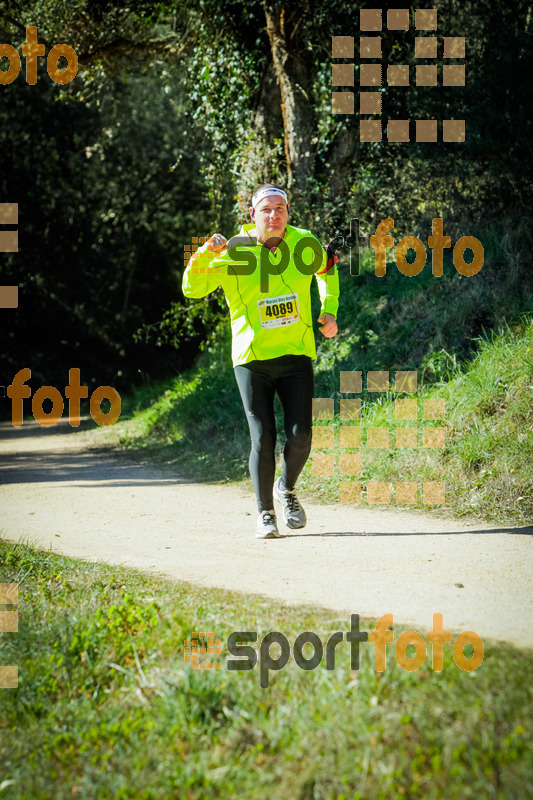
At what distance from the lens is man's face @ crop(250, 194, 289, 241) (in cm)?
540

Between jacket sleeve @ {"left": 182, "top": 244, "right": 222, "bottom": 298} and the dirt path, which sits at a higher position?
jacket sleeve @ {"left": 182, "top": 244, "right": 222, "bottom": 298}

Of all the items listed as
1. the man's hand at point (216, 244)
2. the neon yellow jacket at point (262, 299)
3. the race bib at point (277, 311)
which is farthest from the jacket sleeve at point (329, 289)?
the man's hand at point (216, 244)

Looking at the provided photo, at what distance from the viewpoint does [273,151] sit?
1161cm

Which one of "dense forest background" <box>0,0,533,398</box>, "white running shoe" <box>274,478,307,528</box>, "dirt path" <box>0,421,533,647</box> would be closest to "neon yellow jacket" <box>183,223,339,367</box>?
"white running shoe" <box>274,478,307,528</box>

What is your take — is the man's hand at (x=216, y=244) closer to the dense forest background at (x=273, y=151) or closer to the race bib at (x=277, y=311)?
the race bib at (x=277, y=311)

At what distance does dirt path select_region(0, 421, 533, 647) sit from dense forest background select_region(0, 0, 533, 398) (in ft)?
10.4

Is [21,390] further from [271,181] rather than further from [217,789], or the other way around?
[217,789]

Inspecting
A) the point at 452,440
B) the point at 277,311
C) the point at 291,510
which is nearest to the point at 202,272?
the point at 277,311

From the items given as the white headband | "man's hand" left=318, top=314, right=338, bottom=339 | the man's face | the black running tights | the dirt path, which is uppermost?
the white headband

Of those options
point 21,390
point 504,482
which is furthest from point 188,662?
point 21,390

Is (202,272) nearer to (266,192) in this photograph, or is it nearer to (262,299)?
(262,299)

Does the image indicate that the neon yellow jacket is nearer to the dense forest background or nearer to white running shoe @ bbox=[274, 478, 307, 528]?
white running shoe @ bbox=[274, 478, 307, 528]

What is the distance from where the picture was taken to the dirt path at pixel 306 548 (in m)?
3.90

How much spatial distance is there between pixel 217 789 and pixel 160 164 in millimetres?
19053
